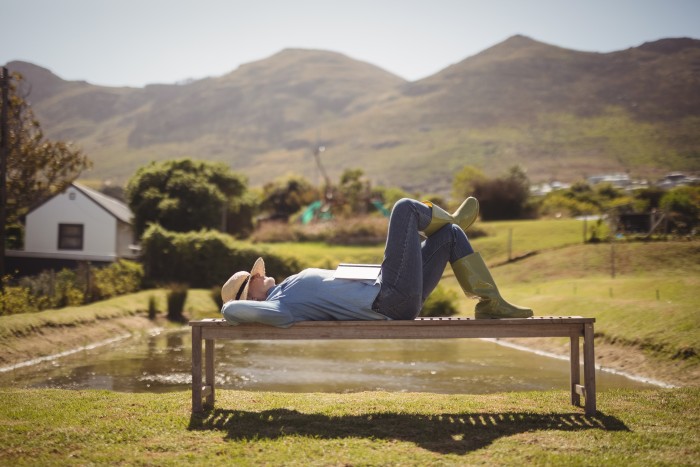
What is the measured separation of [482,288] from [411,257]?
89 centimetres

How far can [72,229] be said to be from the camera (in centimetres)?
3700

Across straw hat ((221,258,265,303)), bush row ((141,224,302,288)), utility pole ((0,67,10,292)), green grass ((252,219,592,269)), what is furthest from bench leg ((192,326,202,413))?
bush row ((141,224,302,288))

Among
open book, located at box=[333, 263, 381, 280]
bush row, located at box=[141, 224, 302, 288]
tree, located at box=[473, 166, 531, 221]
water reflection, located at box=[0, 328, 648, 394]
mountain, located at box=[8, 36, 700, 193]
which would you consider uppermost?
mountain, located at box=[8, 36, 700, 193]

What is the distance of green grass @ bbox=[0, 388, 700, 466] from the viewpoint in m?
5.61

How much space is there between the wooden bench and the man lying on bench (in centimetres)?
19

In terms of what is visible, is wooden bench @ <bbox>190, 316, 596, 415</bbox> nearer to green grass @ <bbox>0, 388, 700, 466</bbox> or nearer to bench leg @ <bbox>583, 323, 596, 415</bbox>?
bench leg @ <bbox>583, 323, 596, 415</bbox>

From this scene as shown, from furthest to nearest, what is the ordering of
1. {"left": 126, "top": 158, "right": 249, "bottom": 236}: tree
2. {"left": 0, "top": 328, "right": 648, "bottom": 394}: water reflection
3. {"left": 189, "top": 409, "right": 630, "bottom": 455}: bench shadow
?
{"left": 126, "top": 158, "right": 249, "bottom": 236}: tree < {"left": 0, "top": 328, "right": 648, "bottom": 394}: water reflection < {"left": 189, "top": 409, "right": 630, "bottom": 455}: bench shadow

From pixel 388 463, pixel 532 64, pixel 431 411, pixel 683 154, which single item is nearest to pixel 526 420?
pixel 431 411

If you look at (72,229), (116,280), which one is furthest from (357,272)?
(72,229)

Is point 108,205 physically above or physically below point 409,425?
→ above

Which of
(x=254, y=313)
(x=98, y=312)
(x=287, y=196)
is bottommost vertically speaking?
(x=98, y=312)

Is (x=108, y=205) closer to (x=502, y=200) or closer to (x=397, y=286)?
(x=502, y=200)

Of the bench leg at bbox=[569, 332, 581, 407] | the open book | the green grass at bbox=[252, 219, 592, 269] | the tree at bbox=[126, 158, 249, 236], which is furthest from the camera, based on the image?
the tree at bbox=[126, 158, 249, 236]

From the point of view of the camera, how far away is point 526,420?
6887 mm
